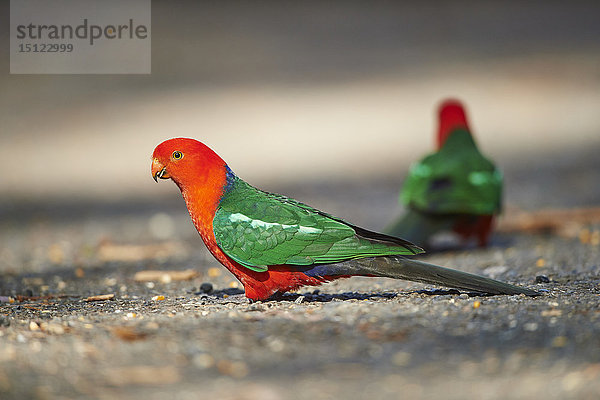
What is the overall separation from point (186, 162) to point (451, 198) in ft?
8.06

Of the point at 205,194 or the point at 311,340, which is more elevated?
the point at 205,194

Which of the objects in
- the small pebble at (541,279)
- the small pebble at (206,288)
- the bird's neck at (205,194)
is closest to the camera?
the bird's neck at (205,194)

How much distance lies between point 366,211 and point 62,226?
3.29 m

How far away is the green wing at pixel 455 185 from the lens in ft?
19.8

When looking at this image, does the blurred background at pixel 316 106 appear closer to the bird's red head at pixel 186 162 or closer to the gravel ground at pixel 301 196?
the gravel ground at pixel 301 196

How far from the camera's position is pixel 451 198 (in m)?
6.05

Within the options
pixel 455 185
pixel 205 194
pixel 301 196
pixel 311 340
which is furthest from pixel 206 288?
pixel 301 196

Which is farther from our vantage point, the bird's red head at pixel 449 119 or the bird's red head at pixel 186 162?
the bird's red head at pixel 449 119

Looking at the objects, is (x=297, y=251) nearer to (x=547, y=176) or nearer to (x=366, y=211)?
(x=366, y=211)

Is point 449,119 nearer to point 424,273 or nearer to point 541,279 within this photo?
point 541,279

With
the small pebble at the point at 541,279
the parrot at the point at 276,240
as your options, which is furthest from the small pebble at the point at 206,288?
the small pebble at the point at 541,279

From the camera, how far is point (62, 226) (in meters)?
8.38

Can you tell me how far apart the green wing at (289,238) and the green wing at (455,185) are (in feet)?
6.43

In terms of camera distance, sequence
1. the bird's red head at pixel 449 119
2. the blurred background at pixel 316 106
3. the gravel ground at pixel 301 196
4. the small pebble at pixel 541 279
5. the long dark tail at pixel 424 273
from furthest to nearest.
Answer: the blurred background at pixel 316 106 < the bird's red head at pixel 449 119 < the small pebble at pixel 541 279 < the long dark tail at pixel 424 273 < the gravel ground at pixel 301 196
